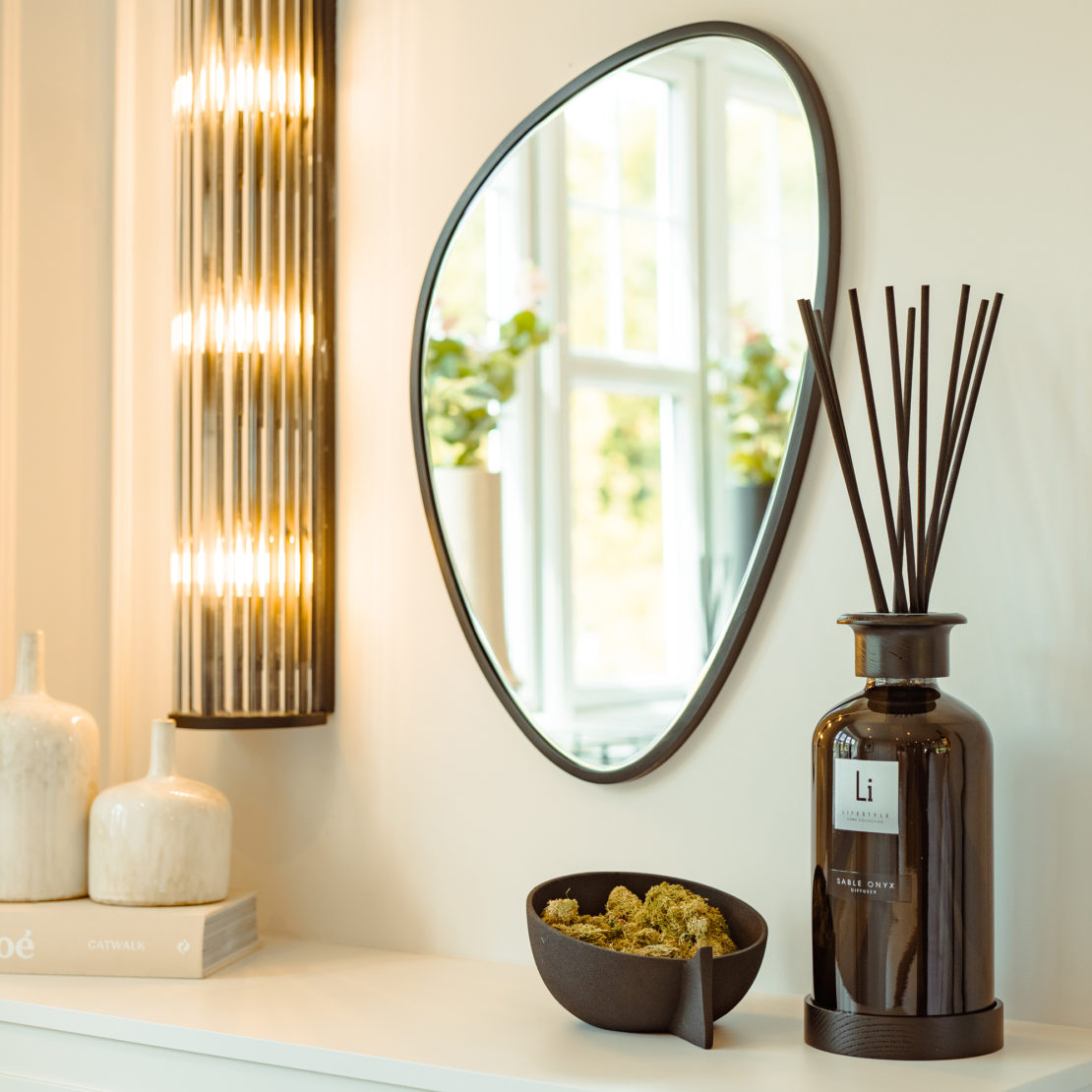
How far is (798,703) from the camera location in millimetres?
1162

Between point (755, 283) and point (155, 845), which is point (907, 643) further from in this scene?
point (155, 845)

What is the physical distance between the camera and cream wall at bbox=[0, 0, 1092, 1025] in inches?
41.3

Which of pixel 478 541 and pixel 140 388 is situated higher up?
pixel 140 388

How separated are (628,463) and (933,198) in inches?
14.0

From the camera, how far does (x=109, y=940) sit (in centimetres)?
127

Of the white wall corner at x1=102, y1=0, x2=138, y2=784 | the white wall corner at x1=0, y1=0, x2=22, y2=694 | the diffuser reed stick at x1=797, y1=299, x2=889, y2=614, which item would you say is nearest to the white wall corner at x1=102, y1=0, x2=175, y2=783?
the white wall corner at x1=102, y1=0, x2=138, y2=784

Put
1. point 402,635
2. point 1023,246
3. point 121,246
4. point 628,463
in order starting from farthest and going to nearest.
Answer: point 121,246 → point 402,635 → point 628,463 → point 1023,246

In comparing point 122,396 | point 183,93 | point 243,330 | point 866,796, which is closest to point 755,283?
point 866,796

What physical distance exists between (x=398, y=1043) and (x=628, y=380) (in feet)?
2.03

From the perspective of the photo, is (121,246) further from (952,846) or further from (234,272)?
(952,846)

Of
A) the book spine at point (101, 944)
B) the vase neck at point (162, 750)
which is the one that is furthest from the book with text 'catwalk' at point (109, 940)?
the vase neck at point (162, 750)

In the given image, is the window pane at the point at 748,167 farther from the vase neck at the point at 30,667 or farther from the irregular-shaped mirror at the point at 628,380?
the vase neck at the point at 30,667

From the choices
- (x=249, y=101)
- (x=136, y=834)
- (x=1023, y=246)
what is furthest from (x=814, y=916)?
(x=249, y=101)

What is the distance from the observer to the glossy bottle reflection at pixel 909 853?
3.11 ft
